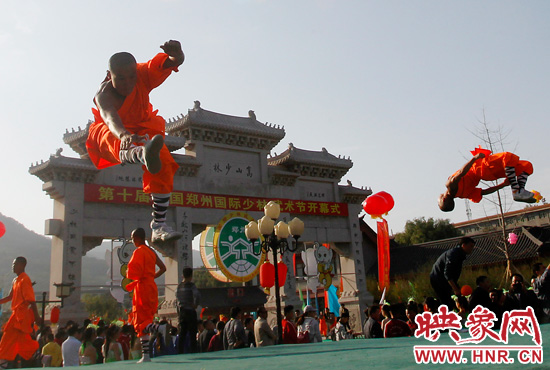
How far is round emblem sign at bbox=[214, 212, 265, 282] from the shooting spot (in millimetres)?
16156

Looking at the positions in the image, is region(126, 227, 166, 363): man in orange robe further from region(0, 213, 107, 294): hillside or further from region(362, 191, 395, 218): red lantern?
region(0, 213, 107, 294): hillside

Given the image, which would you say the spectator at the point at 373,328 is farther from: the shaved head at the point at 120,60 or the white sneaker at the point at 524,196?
the shaved head at the point at 120,60

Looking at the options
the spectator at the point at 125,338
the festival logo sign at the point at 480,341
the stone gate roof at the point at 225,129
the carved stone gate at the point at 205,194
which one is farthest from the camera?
the stone gate roof at the point at 225,129

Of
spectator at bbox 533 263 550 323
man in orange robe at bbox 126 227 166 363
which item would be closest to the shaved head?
man in orange robe at bbox 126 227 166 363

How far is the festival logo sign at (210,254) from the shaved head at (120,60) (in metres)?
12.4

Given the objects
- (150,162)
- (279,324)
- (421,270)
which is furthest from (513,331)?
(421,270)

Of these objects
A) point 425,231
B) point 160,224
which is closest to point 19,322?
point 160,224

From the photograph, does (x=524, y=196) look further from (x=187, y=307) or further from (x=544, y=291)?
(x=187, y=307)

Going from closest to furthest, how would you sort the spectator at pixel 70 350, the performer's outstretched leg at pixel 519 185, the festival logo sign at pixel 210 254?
the performer's outstretched leg at pixel 519 185 < the spectator at pixel 70 350 < the festival logo sign at pixel 210 254

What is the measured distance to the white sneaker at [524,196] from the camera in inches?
244

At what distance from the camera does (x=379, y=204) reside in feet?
45.9

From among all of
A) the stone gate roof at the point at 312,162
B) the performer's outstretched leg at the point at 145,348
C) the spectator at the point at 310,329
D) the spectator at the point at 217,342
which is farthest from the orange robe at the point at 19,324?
the stone gate roof at the point at 312,162

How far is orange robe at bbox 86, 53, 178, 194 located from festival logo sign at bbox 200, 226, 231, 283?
1201 cm

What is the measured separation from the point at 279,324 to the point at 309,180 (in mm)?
12312
